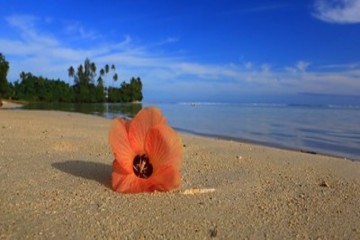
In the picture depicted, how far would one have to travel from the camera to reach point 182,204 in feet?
12.5

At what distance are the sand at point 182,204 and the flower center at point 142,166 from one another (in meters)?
0.29

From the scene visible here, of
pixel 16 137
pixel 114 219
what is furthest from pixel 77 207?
pixel 16 137

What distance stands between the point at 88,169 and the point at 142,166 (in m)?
1.25

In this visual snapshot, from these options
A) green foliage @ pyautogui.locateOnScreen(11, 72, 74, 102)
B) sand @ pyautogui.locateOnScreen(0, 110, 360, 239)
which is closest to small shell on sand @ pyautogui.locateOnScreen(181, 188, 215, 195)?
sand @ pyautogui.locateOnScreen(0, 110, 360, 239)

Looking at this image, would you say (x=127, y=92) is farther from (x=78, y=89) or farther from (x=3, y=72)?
(x=3, y=72)

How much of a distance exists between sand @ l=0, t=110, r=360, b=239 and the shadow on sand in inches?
0.5

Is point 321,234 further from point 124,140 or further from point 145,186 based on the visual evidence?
point 124,140

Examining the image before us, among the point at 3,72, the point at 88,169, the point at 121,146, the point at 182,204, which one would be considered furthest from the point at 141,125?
the point at 3,72

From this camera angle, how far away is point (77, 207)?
141 inches

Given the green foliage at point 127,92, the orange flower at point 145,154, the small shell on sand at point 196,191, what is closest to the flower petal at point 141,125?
the orange flower at point 145,154

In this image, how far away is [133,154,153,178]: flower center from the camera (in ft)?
14.2

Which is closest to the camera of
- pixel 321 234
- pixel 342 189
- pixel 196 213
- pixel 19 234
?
pixel 19 234

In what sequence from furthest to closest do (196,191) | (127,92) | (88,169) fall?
(127,92)
(88,169)
(196,191)

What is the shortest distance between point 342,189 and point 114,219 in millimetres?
2846
